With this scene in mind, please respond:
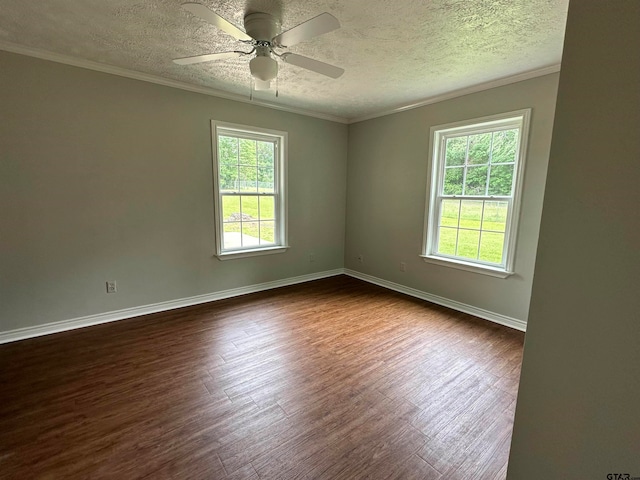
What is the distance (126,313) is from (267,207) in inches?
83.5

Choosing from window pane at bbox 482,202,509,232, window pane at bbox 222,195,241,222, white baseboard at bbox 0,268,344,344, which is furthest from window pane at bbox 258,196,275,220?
window pane at bbox 482,202,509,232

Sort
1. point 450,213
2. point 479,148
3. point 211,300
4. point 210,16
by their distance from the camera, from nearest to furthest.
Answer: point 210,16 → point 479,148 → point 450,213 → point 211,300

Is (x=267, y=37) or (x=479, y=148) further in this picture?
(x=479, y=148)

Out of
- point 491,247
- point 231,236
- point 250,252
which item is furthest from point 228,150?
point 491,247

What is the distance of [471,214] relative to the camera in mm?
3359

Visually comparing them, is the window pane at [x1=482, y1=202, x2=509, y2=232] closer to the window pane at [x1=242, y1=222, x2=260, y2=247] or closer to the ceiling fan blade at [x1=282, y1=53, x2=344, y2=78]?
the ceiling fan blade at [x1=282, y1=53, x2=344, y2=78]

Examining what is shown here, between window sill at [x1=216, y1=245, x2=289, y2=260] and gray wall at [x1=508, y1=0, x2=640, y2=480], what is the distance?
3411 mm

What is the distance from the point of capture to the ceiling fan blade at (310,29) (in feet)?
5.03

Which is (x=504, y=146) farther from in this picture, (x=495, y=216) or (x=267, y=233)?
(x=267, y=233)

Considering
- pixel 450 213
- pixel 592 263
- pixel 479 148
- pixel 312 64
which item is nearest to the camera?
pixel 592 263

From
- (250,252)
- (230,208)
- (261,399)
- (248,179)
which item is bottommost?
(261,399)

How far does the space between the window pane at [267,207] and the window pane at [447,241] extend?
92.9 inches

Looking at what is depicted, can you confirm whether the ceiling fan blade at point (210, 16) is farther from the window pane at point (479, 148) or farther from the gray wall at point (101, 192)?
the window pane at point (479, 148)

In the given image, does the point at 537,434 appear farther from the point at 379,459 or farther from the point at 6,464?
the point at 6,464
